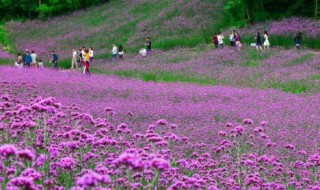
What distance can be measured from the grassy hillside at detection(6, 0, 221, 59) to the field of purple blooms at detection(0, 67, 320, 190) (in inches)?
816

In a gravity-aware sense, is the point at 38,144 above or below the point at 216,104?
above

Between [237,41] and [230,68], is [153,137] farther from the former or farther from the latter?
[237,41]

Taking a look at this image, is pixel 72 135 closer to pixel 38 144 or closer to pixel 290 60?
pixel 38 144

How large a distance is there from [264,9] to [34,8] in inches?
1170

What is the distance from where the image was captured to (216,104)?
50.5 ft

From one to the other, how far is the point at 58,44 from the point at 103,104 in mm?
32478

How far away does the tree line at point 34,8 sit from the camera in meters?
59.0

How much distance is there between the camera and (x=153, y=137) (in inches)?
242

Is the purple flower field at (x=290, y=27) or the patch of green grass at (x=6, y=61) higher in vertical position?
the purple flower field at (x=290, y=27)

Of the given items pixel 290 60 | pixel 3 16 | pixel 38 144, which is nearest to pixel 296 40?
pixel 290 60

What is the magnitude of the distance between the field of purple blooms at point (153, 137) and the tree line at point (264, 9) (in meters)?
21.0

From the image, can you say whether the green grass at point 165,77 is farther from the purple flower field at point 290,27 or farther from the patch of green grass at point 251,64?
the purple flower field at point 290,27

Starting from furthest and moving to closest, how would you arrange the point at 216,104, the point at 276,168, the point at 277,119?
the point at 216,104
the point at 277,119
the point at 276,168

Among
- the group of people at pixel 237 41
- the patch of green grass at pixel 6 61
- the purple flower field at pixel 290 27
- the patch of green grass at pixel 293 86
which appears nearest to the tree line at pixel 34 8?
the patch of green grass at pixel 6 61
